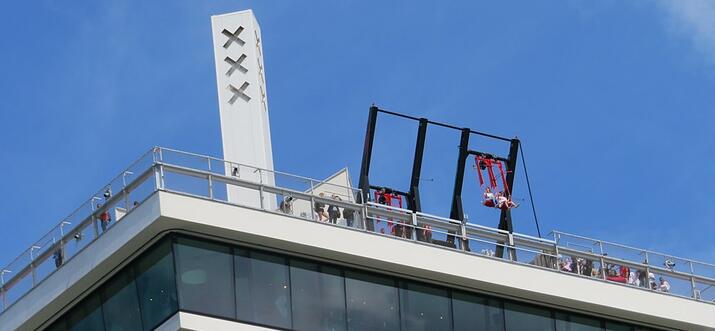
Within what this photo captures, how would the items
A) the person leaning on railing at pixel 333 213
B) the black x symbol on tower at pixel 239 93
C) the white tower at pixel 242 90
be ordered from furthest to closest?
1. the black x symbol on tower at pixel 239 93
2. the white tower at pixel 242 90
3. the person leaning on railing at pixel 333 213

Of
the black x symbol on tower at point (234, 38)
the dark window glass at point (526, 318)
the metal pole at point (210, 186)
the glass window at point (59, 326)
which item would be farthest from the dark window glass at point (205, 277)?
the black x symbol on tower at point (234, 38)

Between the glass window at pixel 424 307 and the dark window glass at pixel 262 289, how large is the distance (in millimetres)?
4490

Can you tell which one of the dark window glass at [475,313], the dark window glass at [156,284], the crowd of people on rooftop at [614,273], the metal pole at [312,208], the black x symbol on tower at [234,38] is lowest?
the dark window glass at [156,284]

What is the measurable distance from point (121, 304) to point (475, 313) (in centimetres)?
1206

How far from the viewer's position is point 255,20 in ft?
284

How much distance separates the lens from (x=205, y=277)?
67.6m

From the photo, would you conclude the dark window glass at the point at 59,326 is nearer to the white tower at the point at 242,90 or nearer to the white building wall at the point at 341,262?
the white building wall at the point at 341,262

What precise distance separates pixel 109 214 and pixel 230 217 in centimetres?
440

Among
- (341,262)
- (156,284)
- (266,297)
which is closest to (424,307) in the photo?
(341,262)

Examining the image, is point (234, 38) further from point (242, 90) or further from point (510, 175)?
point (510, 175)

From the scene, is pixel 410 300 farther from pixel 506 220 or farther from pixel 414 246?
pixel 506 220

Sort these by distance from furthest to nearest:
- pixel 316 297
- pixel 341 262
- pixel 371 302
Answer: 1. pixel 371 302
2. pixel 341 262
3. pixel 316 297

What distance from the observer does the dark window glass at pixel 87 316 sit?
70.6 metres

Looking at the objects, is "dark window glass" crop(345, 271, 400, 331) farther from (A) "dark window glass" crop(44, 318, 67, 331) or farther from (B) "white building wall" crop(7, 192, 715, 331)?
(A) "dark window glass" crop(44, 318, 67, 331)
